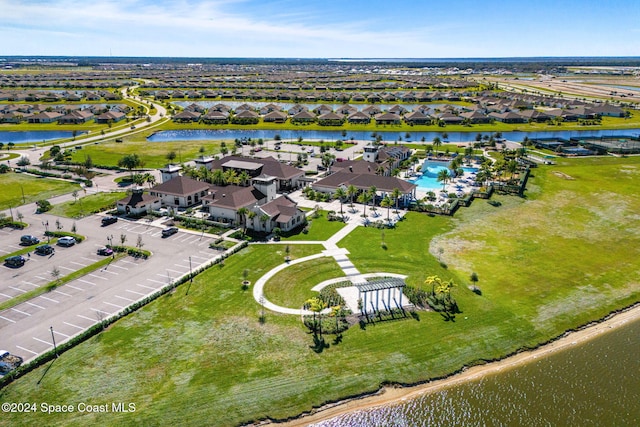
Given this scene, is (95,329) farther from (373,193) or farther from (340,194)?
(373,193)

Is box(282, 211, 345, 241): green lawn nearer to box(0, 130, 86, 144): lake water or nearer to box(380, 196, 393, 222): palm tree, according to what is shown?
box(380, 196, 393, 222): palm tree

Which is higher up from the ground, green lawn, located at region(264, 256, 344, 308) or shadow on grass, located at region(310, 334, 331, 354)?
green lawn, located at region(264, 256, 344, 308)

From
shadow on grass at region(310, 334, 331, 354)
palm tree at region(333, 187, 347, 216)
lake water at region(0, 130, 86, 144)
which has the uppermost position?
lake water at region(0, 130, 86, 144)

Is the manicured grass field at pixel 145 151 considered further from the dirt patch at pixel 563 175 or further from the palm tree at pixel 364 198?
the dirt patch at pixel 563 175

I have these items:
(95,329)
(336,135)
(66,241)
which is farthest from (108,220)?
(336,135)

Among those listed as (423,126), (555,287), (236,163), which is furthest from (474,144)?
(555,287)

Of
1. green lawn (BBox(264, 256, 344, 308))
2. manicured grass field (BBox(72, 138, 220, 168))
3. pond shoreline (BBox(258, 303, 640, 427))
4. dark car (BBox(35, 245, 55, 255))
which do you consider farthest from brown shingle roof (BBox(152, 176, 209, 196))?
pond shoreline (BBox(258, 303, 640, 427))

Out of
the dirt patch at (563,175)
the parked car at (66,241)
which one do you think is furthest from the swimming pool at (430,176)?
the parked car at (66,241)
